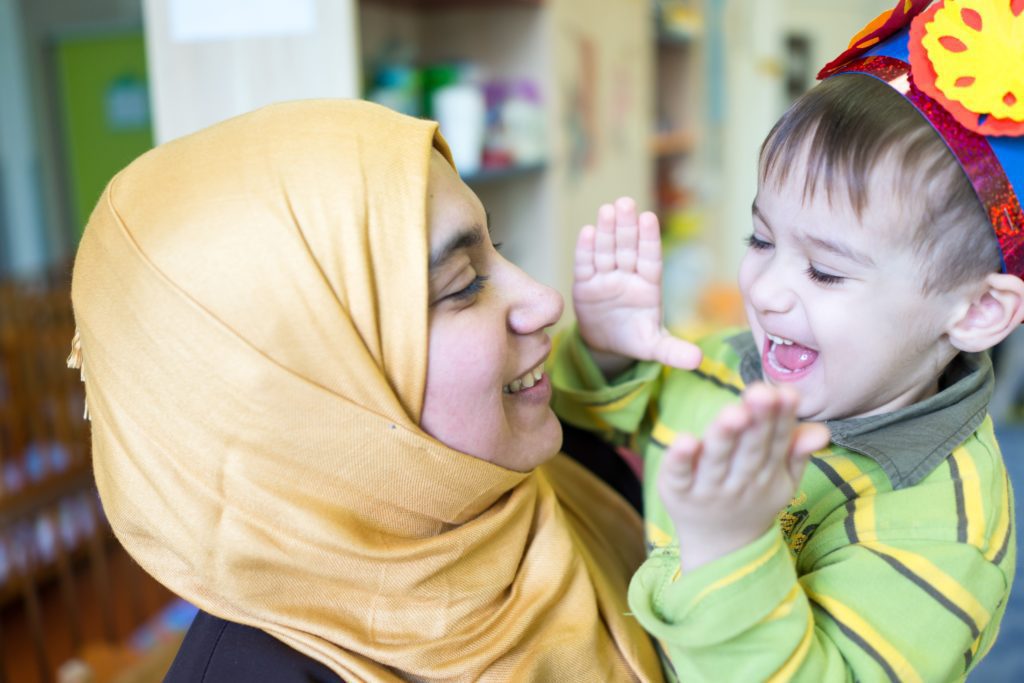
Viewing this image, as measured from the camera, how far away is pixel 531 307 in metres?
0.91

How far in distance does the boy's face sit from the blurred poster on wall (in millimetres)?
5523

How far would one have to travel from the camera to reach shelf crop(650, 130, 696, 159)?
343cm

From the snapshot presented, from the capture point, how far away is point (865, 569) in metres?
0.80

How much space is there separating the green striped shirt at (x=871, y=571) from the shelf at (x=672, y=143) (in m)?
2.55

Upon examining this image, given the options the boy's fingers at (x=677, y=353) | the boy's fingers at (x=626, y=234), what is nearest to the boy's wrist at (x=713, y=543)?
the boy's fingers at (x=677, y=353)

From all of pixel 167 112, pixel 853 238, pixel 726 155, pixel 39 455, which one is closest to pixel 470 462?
pixel 853 238

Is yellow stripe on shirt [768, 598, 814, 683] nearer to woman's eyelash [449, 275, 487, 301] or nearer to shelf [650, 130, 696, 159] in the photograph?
woman's eyelash [449, 275, 487, 301]

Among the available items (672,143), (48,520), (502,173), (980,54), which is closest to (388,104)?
(502,173)

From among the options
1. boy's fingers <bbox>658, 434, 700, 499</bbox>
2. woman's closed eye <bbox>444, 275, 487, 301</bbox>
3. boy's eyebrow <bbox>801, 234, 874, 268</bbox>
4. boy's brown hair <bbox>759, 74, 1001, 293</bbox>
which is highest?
boy's brown hair <bbox>759, 74, 1001, 293</bbox>

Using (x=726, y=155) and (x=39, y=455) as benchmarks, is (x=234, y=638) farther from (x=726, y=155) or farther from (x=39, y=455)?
Result: (x=726, y=155)

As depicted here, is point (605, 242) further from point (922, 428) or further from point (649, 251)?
point (922, 428)

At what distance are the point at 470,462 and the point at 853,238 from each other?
1.39 feet

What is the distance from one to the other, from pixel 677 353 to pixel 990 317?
33 centimetres

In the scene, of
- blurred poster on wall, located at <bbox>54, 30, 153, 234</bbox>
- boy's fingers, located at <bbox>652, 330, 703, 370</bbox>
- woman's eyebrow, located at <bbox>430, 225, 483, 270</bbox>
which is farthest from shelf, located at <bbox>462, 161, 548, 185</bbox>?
blurred poster on wall, located at <bbox>54, 30, 153, 234</bbox>
